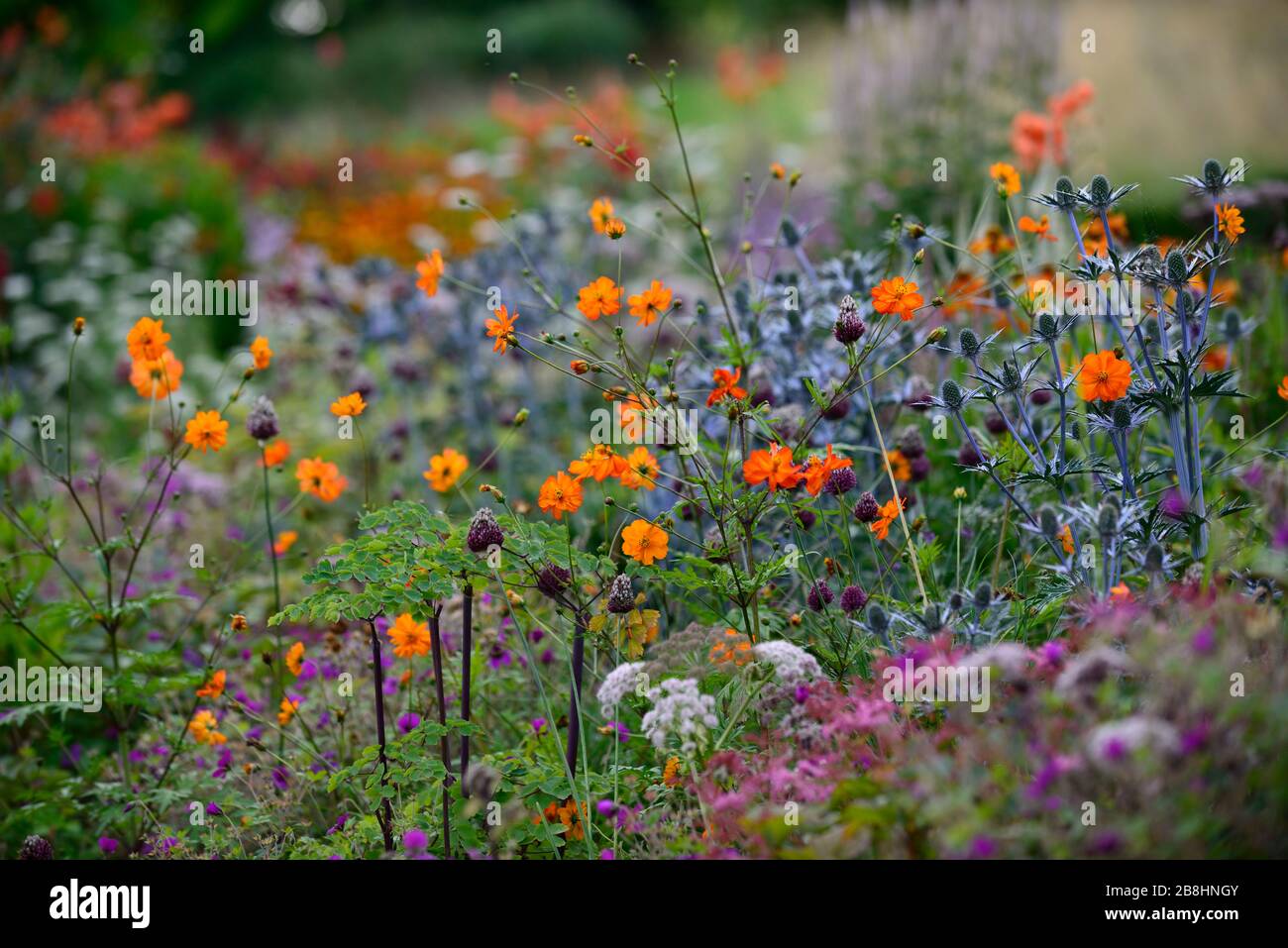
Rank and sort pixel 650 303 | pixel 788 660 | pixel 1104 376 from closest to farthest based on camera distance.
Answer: pixel 788 660, pixel 1104 376, pixel 650 303

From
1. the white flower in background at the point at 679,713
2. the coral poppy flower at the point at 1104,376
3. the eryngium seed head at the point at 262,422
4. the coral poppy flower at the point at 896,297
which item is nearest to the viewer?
the white flower in background at the point at 679,713

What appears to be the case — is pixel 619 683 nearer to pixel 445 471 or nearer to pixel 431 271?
pixel 445 471

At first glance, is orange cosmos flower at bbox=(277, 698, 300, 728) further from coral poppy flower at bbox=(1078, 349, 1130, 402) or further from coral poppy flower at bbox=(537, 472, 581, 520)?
coral poppy flower at bbox=(1078, 349, 1130, 402)

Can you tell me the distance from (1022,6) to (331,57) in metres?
9.88

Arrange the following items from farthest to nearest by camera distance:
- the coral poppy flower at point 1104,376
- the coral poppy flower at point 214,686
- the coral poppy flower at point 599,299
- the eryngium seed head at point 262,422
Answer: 1. the eryngium seed head at point 262,422
2. the coral poppy flower at point 214,686
3. the coral poppy flower at point 599,299
4. the coral poppy flower at point 1104,376

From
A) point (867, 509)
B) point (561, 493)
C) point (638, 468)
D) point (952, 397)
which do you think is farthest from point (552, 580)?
point (952, 397)

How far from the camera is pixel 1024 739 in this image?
1763 millimetres

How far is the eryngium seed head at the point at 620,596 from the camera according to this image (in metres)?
2.19

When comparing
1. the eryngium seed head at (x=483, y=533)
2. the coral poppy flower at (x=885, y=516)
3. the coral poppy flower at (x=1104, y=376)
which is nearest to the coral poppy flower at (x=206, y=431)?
the eryngium seed head at (x=483, y=533)

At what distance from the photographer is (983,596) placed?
208 cm

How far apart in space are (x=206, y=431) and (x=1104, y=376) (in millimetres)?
1921

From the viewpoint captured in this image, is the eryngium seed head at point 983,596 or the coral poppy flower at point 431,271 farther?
the coral poppy flower at point 431,271

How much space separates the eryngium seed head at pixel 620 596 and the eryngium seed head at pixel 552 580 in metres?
0.14

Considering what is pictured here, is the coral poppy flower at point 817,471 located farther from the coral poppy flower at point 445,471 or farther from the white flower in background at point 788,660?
the coral poppy flower at point 445,471
